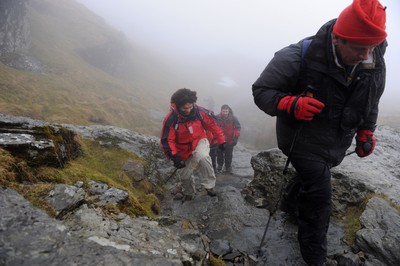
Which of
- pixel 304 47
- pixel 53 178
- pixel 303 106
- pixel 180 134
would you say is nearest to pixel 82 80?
pixel 180 134

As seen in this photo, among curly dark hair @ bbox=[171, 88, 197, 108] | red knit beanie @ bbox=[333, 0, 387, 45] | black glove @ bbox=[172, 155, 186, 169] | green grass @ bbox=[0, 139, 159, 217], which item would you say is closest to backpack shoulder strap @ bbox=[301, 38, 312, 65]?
red knit beanie @ bbox=[333, 0, 387, 45]

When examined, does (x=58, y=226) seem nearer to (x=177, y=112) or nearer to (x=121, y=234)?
(x=121, y=234)

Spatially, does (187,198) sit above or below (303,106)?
below

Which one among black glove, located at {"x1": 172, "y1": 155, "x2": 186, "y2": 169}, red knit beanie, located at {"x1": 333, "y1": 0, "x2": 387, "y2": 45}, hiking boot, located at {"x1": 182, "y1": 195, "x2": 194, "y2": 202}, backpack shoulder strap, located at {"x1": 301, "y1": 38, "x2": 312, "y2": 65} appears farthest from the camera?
hiking boot, located at {"x1": 182, "y1": 195, "x2": 194, "y2": 202}

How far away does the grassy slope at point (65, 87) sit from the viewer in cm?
2202

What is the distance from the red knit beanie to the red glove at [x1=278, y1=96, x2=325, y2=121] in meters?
0.93

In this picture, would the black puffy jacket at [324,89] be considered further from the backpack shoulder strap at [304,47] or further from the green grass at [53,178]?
the green grass at [53,178]

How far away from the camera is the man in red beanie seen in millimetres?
3621

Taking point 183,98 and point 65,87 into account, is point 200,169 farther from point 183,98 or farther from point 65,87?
point 65,87

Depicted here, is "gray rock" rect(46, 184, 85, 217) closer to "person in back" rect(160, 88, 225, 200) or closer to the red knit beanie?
"person in back" rect(160, 88, 225, 200)

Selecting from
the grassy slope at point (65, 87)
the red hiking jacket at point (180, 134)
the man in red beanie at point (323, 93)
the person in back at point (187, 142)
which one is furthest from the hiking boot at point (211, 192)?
the grassy slope at point (65, 87)

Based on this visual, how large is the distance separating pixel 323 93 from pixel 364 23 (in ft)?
3.34

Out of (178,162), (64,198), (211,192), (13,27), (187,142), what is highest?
(13,27)

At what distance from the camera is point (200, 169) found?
8234 mm
